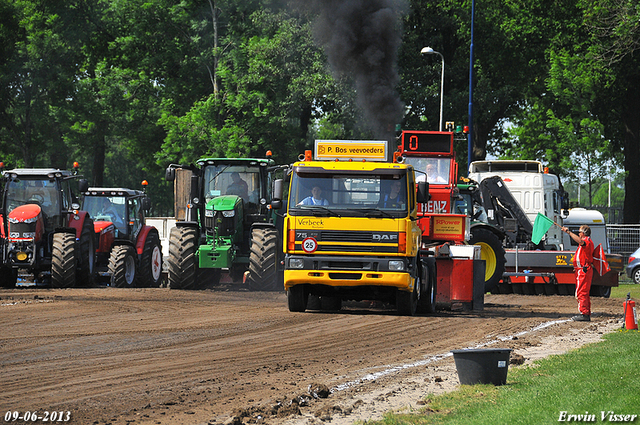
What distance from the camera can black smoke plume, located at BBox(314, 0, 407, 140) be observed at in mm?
27109

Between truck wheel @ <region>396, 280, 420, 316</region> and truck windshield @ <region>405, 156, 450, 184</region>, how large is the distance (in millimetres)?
5132

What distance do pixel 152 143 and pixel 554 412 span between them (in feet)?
126

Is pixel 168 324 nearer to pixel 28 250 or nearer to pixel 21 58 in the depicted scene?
pixel 28 250

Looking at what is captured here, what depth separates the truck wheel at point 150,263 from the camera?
971 inches

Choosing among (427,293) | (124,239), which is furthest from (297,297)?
(124,239)

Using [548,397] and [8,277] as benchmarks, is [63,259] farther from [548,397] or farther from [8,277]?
[548,397]

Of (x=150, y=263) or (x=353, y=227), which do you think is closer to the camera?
(x=353, y=227)

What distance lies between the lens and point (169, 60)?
139ft

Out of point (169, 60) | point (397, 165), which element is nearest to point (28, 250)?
point (397, 165)

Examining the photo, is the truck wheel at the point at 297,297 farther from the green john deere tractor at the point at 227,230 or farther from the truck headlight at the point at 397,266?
the green john deere tractor at the point at 227,230

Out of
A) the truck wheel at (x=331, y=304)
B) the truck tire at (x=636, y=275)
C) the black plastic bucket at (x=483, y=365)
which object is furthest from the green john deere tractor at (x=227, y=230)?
the truck tire at (x=636, y=275)

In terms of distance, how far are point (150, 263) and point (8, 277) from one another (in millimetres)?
4171

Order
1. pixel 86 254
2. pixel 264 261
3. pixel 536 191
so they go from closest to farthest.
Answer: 1. pixel 264 261
2. pixel 86 254
3. pixel 536 191

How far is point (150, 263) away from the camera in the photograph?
25031 mm
